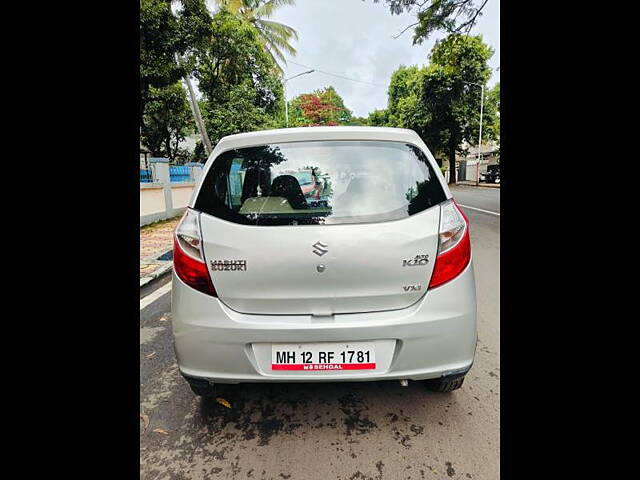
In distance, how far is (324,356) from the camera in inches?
65.3

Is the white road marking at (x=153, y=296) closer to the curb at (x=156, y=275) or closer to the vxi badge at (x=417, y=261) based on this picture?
the curb at (x=156, y=275)

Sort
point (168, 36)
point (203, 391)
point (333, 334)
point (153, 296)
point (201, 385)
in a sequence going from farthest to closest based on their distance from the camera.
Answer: point (168, 36) → point (153, 296) → point (203, 391) → point (201, 385) → point (333, 334)

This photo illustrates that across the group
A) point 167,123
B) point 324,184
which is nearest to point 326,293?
point 324,184

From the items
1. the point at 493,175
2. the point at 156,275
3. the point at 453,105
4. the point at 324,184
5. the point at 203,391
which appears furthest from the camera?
the point at 493,175

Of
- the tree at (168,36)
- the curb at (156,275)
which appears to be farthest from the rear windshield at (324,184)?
the tree at (168,36)

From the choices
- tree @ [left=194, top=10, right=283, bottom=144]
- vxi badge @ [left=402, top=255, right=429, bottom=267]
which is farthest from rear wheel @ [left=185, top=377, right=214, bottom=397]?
tree @ [left=194, top=10, right=283, bottom=144]

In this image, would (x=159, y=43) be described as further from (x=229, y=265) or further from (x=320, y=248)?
(x=320, y=248)

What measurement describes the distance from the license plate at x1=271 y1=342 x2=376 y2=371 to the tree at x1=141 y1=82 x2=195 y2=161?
47.0 feet

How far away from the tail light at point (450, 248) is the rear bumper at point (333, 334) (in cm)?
4

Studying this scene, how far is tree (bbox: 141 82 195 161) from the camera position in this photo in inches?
597

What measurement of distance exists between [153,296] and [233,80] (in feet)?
44.2

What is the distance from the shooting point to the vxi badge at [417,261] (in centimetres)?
166
